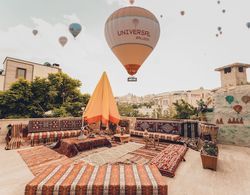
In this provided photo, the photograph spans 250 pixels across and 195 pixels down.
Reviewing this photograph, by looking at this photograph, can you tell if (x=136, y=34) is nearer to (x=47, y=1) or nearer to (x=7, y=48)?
(x=47, y=1)

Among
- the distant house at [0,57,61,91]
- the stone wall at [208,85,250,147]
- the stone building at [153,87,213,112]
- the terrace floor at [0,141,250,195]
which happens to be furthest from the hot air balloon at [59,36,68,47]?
the stone building at [153,87,213,112]

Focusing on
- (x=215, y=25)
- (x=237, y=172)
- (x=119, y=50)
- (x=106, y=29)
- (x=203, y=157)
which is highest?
(x=215, y=25)

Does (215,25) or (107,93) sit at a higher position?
(215,25)

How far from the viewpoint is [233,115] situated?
789 cm

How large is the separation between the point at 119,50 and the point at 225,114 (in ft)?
22.5

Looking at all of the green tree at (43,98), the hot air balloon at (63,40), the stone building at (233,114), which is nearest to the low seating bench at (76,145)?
the stone building at (233,114)

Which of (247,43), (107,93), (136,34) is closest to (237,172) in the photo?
(107,93)

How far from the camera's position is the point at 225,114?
8141 mm

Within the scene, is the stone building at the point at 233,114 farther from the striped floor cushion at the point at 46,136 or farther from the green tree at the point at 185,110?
the striped floor cushion at the point at 46,136

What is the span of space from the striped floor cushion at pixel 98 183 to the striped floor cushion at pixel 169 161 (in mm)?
1331

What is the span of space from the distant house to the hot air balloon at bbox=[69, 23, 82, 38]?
11863 millimetres

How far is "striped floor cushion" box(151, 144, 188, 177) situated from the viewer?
4179 millimetres

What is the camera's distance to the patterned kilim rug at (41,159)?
15.6 feet

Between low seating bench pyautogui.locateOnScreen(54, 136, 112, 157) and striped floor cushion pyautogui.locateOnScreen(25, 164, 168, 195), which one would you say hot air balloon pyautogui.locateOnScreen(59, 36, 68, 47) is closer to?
low seating bench pyautogui.locateOnScreen(54, 136, 112, 157)
